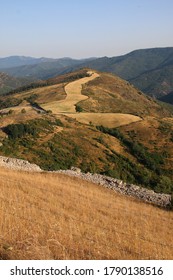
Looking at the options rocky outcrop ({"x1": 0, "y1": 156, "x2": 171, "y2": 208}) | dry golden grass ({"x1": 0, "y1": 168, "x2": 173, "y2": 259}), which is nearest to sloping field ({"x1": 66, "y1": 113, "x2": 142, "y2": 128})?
rocky outcrop ({"x1": 0, "y1": 156, "x2": 171, "y2": 208})

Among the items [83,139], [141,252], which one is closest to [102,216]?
[141,252]

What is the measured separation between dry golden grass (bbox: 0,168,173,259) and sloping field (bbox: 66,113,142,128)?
6878 cm

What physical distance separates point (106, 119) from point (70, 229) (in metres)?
80.0

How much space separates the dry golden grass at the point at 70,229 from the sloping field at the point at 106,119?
68.8 meters

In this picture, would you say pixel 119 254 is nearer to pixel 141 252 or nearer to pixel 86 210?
pixel 141 252

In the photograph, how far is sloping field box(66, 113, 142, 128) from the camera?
85.2m

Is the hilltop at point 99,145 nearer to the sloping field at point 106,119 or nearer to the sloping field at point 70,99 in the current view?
the sloping field at point 106,119

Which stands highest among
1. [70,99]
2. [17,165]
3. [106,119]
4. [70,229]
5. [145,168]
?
[70,229]

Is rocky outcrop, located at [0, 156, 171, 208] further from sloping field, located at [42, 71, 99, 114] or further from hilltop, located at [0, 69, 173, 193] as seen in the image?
sloping field, located at [42, 71, 99, 114]

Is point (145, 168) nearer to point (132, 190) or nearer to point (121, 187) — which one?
point (121, 187)

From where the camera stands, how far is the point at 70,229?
33.3ft

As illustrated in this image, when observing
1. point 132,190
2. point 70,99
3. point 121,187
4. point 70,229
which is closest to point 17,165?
point 121,187

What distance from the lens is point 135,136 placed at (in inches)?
2982

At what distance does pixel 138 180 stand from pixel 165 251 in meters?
44.0
